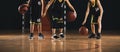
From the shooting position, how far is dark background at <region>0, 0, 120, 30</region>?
16.3 meters

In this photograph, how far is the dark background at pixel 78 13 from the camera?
53.4 feet

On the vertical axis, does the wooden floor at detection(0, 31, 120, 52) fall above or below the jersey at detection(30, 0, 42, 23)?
below

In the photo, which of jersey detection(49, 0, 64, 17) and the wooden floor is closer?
the wooden floor

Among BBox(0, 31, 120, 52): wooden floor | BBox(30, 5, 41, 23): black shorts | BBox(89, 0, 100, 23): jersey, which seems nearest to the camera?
BBox(0, 31, 120, 52): wooden floor

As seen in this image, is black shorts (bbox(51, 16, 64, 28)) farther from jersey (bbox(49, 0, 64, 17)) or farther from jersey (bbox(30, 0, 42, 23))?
jersey (bbox(30, 0, 42, 23))

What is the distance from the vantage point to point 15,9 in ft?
54.2

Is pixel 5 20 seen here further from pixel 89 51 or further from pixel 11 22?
pixel 89 51

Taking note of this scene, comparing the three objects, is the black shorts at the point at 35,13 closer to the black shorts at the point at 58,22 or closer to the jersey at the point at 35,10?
the jersey at the point at 35,10

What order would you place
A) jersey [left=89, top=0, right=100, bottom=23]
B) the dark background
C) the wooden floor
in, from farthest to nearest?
the dark background < jersey [left=89, top=0, right=100, bottom=23] < the wooden floor

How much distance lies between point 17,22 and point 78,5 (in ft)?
9.02

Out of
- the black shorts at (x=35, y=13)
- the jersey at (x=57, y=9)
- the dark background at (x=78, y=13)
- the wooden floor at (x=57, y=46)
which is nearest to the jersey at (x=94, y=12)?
the jersey at (x=57, y=9)

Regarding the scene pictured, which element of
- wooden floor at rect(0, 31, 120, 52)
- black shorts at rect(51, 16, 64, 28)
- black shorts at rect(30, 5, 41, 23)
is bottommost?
wooden floor at rect(0, 31, 120, 52)

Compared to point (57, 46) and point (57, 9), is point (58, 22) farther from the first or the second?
point (57, 46)

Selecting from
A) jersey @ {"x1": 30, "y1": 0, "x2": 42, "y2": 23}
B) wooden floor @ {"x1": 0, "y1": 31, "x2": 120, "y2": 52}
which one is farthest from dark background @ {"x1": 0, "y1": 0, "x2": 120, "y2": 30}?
wooden floor @ {"x1": 0, "y1": 31, "x2": 120, "y2": 52}
